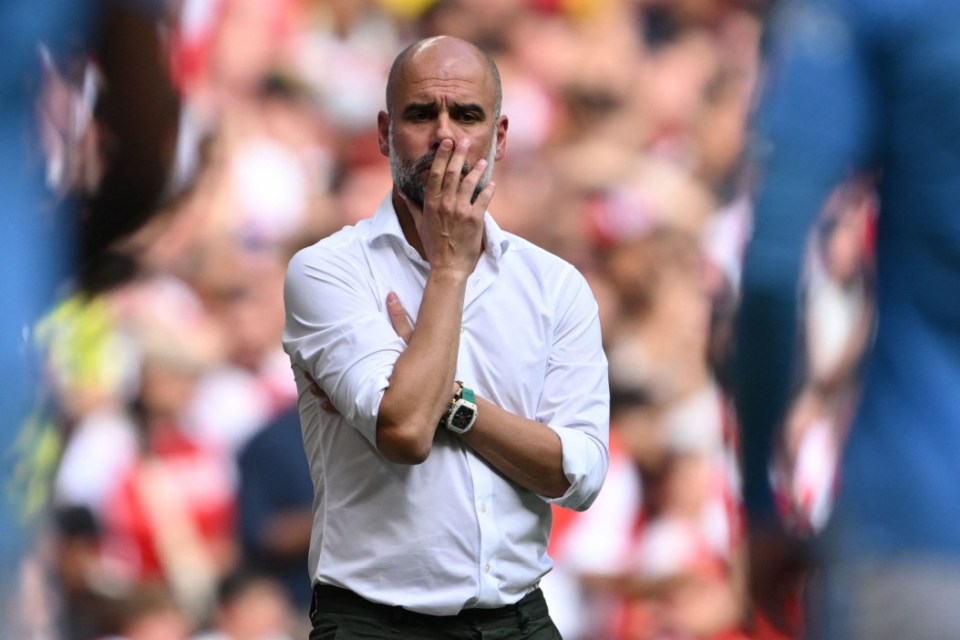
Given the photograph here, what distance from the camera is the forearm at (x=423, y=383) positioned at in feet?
7.15

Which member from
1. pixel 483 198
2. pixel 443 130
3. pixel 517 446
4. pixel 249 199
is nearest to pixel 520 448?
pixel 517 446

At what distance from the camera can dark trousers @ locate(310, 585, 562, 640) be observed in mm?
2238

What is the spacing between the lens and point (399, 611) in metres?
2.24

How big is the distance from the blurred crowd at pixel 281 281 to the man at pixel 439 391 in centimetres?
131

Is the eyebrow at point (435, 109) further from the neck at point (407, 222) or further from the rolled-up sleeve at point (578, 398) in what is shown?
the rolled-up sleeve at point (578, 398)

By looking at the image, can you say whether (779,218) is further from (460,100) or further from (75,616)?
(75,616)

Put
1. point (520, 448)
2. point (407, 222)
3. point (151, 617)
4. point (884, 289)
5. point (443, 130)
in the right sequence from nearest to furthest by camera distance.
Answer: point (884, 289) < point (520, 448) < point (443, 130) < point (407, 222) < point (151, 617)

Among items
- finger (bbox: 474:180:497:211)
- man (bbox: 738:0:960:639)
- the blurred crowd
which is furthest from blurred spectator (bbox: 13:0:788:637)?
man (bbox: 738:0:960:639)

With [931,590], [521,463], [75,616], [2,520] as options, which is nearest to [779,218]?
[931,590]

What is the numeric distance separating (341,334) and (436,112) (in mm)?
421

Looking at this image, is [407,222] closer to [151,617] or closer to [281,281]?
[281,281]

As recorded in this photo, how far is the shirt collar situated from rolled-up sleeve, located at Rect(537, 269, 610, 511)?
133 mm

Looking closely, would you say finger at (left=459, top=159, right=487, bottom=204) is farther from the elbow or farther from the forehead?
the elbow

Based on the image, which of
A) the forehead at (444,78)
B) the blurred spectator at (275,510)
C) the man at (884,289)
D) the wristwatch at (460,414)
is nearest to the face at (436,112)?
the forehead at (444,78)
